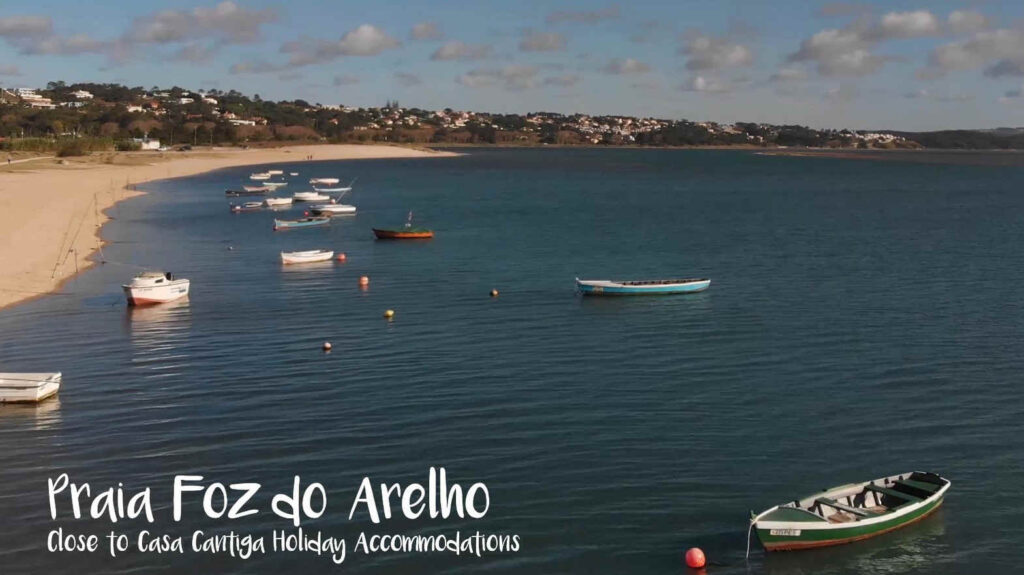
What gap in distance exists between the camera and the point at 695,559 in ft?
69.1

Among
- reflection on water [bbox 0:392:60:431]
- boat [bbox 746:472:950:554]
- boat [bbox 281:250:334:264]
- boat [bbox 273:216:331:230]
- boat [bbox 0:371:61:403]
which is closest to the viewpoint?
boat [bbox 746:472:950:554]

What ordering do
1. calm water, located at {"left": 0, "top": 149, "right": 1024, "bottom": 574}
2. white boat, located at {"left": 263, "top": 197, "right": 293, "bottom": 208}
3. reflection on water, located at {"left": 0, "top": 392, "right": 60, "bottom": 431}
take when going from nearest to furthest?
calm water, located at {"left": 0, "top": 149, "right": 1024, "bottom": 574} < reflection on water, located at {"left": 0, "top": 392, "right": 60, "bottom": 431} < white boat, located at {"left": 263, "top": 197, "right": 293, "bottom": 208}

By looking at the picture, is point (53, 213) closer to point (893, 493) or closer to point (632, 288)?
point (632, 288)

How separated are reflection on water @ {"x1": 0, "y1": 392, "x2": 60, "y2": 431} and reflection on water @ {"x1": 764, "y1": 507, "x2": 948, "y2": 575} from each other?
20.8 meters

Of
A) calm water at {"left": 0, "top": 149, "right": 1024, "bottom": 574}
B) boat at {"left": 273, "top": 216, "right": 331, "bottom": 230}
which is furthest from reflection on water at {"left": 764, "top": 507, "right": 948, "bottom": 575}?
boat at {"left": 273, "top": 216, "right": 331, "bottom": 230}

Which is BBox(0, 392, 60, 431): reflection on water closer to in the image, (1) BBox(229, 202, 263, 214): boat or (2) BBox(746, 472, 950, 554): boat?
(2) BBox(746, 472, 950, 554): boat

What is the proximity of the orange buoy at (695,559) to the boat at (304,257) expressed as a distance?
47.0 metres

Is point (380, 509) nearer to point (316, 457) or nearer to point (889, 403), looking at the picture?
point (316, 457)

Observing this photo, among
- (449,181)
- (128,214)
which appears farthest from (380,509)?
(449,181)

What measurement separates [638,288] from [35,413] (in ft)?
97.8

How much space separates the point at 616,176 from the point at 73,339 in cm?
15664

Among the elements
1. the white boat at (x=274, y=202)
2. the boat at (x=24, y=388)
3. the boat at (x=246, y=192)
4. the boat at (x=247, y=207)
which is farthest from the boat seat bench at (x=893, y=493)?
the boat at (x=246, y=192)

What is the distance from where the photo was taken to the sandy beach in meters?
56.2

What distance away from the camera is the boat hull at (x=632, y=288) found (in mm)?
51844
